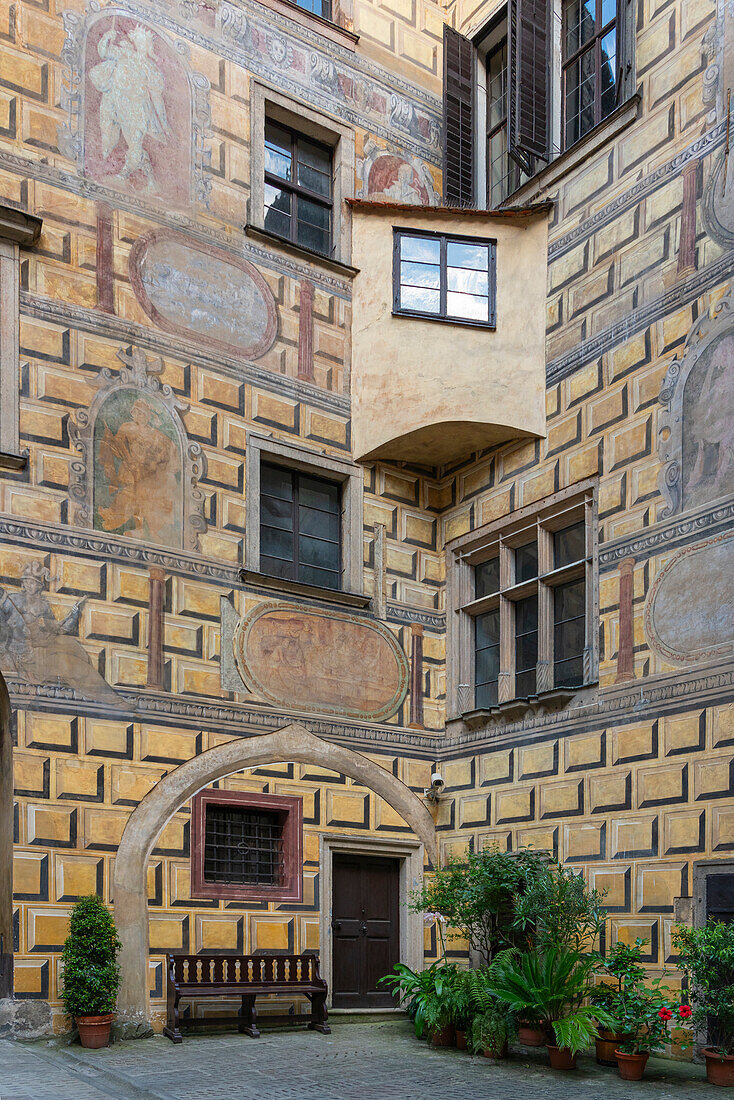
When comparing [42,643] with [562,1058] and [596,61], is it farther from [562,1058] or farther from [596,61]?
[596,61]

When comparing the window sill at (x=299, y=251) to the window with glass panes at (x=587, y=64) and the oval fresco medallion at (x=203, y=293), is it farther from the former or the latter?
the window with glass panes at (x=587, y=64)

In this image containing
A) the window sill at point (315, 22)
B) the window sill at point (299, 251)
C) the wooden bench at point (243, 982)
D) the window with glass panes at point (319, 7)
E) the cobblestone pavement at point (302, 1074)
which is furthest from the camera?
the window with glass panes at point (319, 7)

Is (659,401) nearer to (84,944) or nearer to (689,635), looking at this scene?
(689,635)

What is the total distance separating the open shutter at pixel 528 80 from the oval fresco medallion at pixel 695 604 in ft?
17.9

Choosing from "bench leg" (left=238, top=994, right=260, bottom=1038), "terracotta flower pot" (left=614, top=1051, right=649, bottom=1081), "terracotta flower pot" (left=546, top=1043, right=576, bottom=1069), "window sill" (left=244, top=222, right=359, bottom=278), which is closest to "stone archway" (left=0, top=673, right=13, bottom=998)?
"bench leg" (left=238, top=994, right=260, bottom=1038)

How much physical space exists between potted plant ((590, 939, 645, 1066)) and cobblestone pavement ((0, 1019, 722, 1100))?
0.18m

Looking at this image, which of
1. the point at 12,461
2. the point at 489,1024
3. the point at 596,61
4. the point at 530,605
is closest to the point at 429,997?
the point at 489,1024

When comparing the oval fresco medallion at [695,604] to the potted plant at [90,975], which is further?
the oval fresco medallion at [695,604]

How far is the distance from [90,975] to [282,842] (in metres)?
2.66

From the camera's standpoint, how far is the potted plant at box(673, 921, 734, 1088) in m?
8.48

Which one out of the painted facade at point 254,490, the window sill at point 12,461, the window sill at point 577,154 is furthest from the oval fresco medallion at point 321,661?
the window sill at point 577,154

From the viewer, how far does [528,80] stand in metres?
13.4

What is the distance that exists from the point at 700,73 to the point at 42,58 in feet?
21.6

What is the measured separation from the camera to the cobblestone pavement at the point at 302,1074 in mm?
8156
